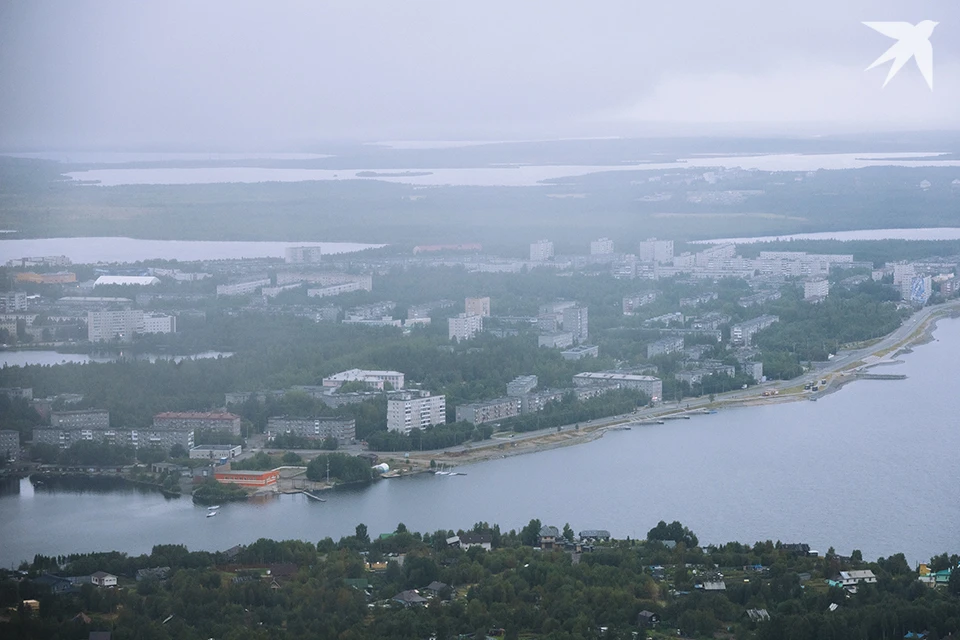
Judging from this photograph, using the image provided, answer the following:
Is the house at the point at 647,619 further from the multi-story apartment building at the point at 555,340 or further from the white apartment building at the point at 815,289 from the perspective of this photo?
the white apartment building at the point at 815,289

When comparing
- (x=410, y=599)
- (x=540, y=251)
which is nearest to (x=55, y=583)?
(x=410, y=599)

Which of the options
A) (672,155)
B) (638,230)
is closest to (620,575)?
(638,230)

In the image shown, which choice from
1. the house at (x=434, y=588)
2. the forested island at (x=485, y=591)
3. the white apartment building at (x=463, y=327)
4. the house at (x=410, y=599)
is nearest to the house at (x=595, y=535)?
the forested island at (x=485, y=591)

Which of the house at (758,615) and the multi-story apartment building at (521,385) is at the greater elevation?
the multi-story apartment building at (521,385)

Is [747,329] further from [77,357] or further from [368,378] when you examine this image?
[77,357]

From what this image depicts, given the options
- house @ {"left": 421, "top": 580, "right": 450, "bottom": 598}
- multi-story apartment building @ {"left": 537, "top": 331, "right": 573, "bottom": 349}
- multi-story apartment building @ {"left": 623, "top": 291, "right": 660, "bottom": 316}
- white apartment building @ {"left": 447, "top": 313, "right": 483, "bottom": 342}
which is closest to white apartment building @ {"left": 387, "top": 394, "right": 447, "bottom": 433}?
multi-story apartment building @ {"left": 537, "top": 331, "right": 573, "bottom": 349}

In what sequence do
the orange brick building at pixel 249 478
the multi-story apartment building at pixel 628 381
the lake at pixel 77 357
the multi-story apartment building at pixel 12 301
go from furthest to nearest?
the multi-story apartment building at pixel 12 301
the lake at pixel 77 357
the multi-story apartment building at pixel 628 381
the orange brick building at pixel 249 478

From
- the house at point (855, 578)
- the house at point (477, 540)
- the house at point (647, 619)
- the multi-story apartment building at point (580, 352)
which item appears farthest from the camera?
the multi-story apartment building at point (580, 352)
